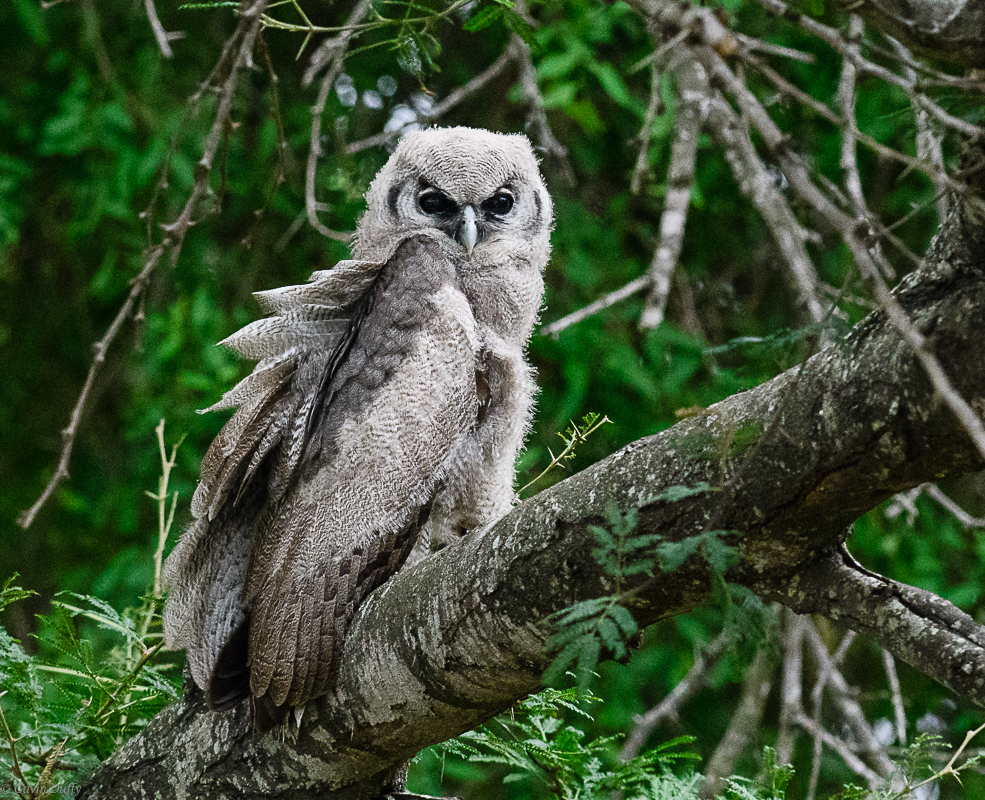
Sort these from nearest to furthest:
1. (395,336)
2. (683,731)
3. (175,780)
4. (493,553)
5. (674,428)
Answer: (674,428) → (493,553) → (175,780) → (395,336) → (683,731)

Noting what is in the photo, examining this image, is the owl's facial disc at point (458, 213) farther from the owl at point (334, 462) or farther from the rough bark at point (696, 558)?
the rough bark at point (696, 558)

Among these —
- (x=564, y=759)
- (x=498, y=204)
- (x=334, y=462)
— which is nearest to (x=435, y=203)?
(x=498, y=204)

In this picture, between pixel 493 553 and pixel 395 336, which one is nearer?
pixel 493 553

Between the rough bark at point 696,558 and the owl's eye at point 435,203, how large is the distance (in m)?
1.12

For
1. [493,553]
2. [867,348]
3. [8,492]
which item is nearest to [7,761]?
[493,553]

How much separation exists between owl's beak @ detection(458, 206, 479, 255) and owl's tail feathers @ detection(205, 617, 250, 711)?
1023 mm

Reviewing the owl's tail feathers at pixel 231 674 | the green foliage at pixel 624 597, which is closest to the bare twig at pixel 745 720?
the green foliage at pixel 624 597

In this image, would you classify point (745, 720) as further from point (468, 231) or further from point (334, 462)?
point (468, 231)

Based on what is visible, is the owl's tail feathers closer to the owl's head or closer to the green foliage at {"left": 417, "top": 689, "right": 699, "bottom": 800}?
the green foliage at {"left": 417, "top": 689, "right": 699, "bottom": 800}

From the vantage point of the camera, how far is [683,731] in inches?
135

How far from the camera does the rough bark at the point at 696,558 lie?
105 cm

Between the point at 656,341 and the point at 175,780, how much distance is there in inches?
46.9

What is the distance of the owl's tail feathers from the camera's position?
72.9 inches

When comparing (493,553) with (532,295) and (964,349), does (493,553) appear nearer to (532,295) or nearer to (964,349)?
(964,349)
